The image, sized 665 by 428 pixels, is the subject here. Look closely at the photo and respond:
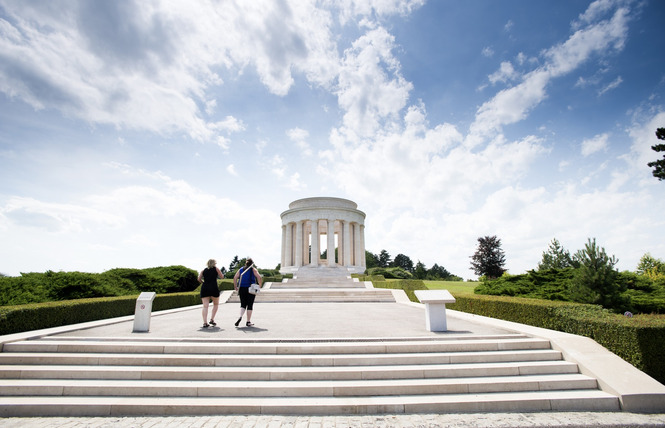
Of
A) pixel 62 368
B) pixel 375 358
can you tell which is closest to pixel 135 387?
pixel 62 368

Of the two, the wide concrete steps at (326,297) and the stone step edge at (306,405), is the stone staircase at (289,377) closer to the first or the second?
the stone step edge at (306,405)

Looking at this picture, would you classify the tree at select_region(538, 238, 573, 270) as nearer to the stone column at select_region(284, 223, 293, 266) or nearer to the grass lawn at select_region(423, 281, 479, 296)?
the grass lawn at select_region(423, 281, 479, 296)

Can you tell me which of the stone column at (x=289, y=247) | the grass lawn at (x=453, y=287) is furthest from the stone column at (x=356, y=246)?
the grass lawn at (x=453, y=287)

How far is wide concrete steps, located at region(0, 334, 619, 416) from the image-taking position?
4.88 m

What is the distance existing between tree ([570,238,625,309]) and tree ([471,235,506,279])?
3203 centimetres

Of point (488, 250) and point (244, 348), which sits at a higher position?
point (488, 250)

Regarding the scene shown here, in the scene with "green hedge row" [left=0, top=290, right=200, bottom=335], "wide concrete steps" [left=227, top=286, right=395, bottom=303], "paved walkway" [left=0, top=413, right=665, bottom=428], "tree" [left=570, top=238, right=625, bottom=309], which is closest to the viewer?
"paved walkway" [left=0, top=413, right=665, bottom=428]

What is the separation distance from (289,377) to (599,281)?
997 cm

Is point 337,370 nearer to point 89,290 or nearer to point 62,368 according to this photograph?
point 62,368

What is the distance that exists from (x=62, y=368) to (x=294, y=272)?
30.9 metres

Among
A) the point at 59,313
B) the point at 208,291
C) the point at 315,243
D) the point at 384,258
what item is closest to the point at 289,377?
the point at 208,291

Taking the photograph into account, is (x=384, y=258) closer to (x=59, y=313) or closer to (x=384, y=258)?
(x=384, y=258)

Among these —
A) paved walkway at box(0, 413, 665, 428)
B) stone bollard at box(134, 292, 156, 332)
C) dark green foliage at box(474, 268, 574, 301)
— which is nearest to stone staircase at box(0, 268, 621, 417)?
paved walkway at box(0, 413, 665, 428)

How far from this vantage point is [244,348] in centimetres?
630
